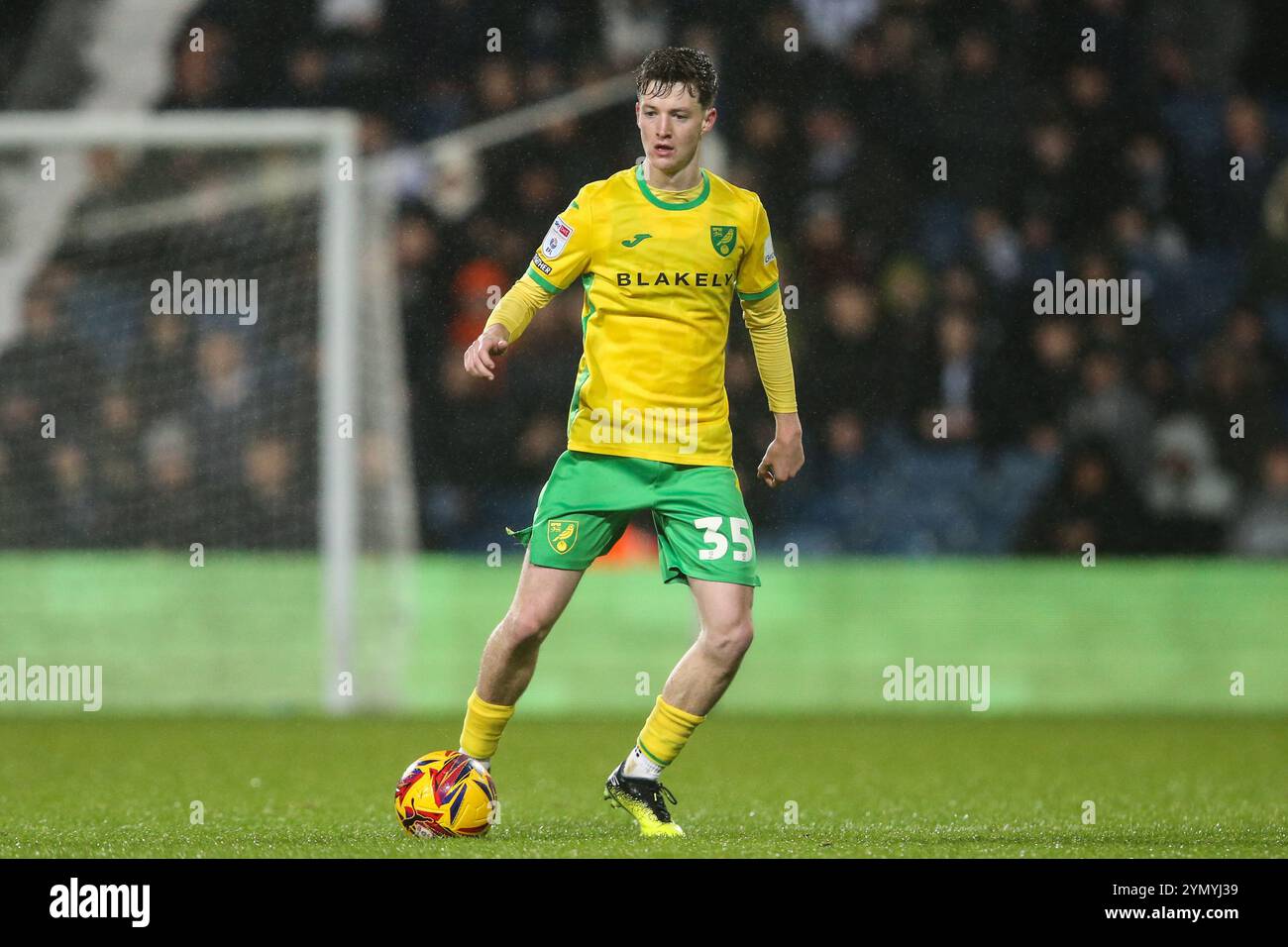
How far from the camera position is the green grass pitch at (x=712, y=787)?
5164 millimetres

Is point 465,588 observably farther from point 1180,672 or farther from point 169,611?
point 1180,672

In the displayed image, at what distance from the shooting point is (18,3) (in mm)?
12484

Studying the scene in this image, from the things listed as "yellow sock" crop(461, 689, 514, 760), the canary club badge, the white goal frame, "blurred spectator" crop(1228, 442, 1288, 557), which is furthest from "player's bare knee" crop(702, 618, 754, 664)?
"blurred spectator" crop(1228, 442, 1288, 557)

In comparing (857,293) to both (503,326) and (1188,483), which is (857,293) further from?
(503,326)

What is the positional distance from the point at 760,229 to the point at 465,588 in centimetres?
543

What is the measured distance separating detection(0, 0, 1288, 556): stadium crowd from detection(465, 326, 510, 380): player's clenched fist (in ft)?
16.8

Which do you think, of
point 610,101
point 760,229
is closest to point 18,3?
point 610,101

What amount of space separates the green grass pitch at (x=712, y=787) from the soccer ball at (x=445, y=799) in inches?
3.6

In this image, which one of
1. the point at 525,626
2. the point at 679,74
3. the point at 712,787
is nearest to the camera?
the point at 679,74

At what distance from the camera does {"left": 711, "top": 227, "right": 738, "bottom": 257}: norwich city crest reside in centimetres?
536

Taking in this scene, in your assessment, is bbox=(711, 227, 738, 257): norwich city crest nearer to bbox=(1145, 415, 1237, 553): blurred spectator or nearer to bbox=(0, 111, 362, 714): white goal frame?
bbox=(0, 111, 362, 714): white goal frame

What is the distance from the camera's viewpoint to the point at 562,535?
5348 millimetres

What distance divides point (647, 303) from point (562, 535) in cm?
65

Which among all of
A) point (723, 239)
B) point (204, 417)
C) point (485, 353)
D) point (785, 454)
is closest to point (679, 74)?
point (723, 239)
